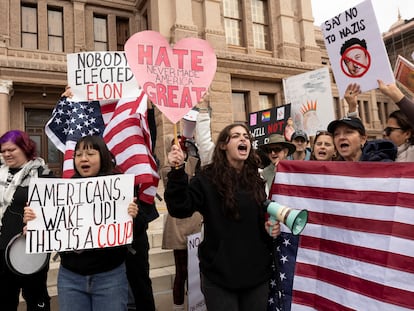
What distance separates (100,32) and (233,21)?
6.07 meters

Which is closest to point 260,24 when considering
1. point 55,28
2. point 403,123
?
point 55,28

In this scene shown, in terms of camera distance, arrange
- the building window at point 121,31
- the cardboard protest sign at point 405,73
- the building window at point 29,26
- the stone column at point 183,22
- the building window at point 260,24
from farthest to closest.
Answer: the building window at point 260,24
the building window at point 121,31
the building window at point 29,26
the stone column at point 183,22
the cardboard protest sign at point 405,73

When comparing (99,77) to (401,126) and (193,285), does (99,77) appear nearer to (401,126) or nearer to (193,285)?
(193,285)

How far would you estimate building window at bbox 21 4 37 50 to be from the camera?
13859 millimetres

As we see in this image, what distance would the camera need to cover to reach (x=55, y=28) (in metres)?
14.6

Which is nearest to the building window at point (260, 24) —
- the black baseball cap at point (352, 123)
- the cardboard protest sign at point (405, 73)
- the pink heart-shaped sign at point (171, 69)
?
the cardboard protest sign at point (405, 73)

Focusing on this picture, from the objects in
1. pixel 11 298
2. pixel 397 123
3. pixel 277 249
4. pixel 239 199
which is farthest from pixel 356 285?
pixel 11 298

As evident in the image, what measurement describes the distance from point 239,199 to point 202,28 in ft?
41.8

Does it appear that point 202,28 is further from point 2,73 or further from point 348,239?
point 348,239

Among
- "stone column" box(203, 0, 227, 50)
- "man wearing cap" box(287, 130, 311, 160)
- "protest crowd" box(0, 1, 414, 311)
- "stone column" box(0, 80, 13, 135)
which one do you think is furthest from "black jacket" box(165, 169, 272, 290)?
"stone column" box(0, 80, 13, 135)

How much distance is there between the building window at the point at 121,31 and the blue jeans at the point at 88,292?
584 inches

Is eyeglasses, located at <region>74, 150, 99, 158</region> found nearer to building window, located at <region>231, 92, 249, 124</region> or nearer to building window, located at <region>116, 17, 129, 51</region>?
building window, located at <region>231, 92, 249, 124</region>

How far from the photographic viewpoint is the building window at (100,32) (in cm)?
1521

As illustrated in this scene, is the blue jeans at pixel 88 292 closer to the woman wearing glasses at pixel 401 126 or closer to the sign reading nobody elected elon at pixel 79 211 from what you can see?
the sign reading nobody elected elon at pixel 79 211
